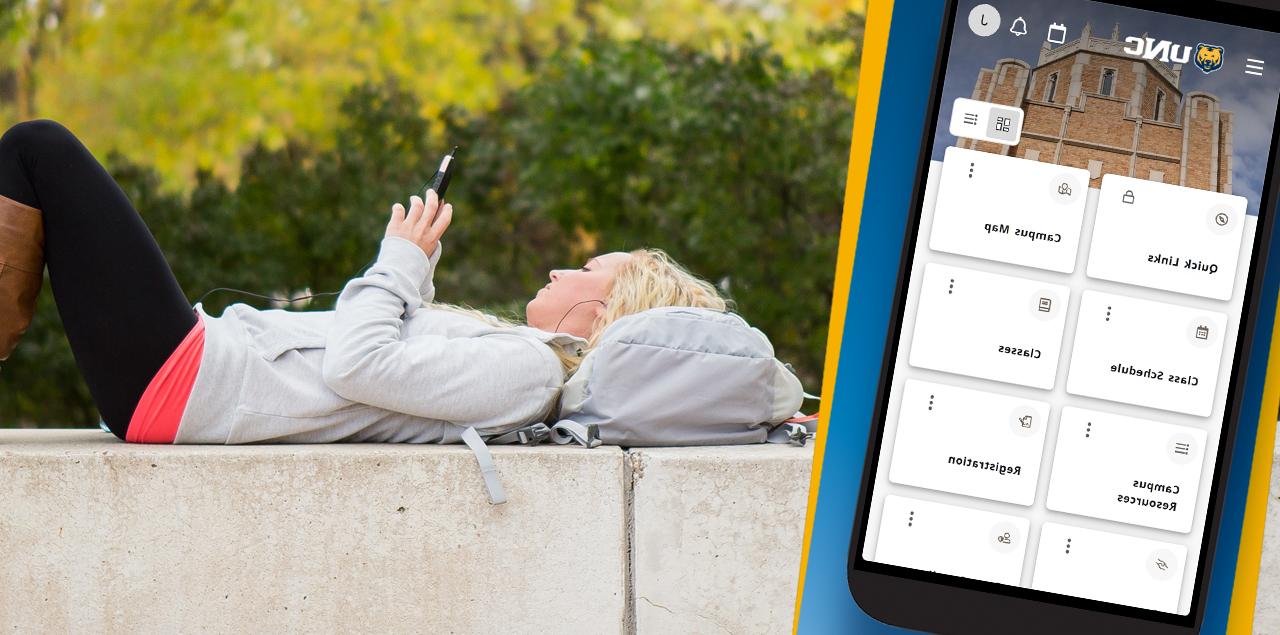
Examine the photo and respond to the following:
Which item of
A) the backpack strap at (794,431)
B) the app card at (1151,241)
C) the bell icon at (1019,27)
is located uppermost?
the bell icon at (1019,27)

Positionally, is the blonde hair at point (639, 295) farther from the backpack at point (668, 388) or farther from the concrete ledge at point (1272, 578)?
the concrete ledge at point (1272, 578)

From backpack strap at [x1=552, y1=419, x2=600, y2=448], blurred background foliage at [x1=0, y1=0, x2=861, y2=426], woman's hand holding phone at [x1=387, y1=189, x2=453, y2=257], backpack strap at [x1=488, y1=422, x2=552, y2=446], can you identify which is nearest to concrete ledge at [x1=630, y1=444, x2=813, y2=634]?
backpack strap at [x1=552, y1=419, x2=600, y2=448]

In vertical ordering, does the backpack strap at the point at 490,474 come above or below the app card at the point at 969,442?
below

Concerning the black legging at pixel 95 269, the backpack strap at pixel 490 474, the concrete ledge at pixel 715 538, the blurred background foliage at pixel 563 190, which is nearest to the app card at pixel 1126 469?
the concrete ledge at pixel 715 538

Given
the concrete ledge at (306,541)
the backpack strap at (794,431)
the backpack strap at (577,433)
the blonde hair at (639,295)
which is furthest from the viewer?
the blonde hair at (639,295)

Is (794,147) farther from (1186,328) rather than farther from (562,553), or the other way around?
(1186,328)

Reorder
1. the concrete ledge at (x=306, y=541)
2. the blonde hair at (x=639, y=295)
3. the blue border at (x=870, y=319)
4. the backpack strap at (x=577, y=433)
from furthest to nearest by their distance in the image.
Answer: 1. the blonde hair at (x=639, y=295)
2. the backpack strap at (x=577, y=433)
3. the concrete ledge at (x=306, y=541)
4. the blue border at (x=870, y=319)

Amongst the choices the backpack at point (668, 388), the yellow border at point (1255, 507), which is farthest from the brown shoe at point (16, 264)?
the yellow border at point (1255, 507)

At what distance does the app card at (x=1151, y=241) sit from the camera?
1.25m

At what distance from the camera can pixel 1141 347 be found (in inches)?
49.3

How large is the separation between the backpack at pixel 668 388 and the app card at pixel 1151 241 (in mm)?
1520

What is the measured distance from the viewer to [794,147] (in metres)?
5.96

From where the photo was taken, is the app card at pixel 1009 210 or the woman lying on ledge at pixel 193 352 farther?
the woman lying on ledge at pixel 193 352

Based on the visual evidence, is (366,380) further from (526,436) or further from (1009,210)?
(1009,210)
